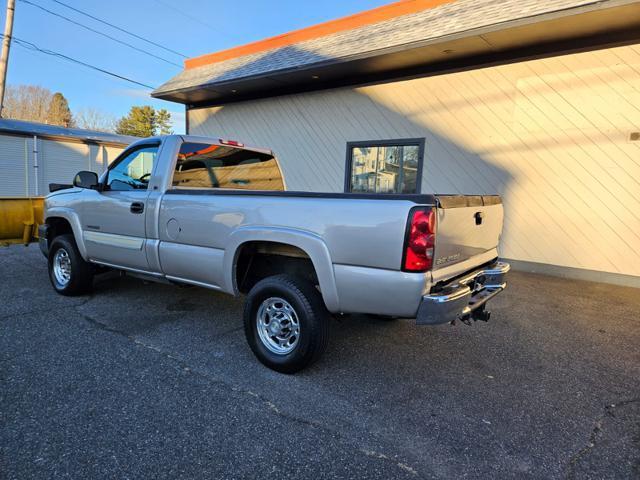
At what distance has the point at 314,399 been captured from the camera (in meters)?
2.90

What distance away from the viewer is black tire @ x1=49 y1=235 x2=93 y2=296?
16.2 feet

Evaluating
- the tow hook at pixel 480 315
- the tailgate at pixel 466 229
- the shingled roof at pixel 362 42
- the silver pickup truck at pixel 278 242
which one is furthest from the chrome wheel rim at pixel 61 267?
the shingled roof at pixel 362 42

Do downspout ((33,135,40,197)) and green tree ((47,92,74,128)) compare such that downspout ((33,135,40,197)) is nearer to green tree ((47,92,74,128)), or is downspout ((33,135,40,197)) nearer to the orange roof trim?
the orange roof trim

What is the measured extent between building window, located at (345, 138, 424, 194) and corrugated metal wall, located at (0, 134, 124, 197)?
15614 mm

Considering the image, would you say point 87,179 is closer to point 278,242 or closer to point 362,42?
point 278,242

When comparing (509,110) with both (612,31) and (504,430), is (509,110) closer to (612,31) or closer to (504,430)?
(612,31)

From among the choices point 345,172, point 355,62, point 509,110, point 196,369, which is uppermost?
point 355,62

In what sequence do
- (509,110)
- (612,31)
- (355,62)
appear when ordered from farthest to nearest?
(355,62)
(509,110)
(612,31)

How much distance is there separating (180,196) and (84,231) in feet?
6.07

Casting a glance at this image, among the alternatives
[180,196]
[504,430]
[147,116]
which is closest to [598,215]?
[504,430]

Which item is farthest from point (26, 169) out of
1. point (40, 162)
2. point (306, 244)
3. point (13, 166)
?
point (306, 244)

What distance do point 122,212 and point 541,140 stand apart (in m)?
6.90

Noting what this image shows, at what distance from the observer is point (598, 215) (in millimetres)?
6727

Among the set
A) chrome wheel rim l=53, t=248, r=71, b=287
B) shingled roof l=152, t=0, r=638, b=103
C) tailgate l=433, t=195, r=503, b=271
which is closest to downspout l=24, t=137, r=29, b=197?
shingled roof l=152, t=0, r=638, b=103
